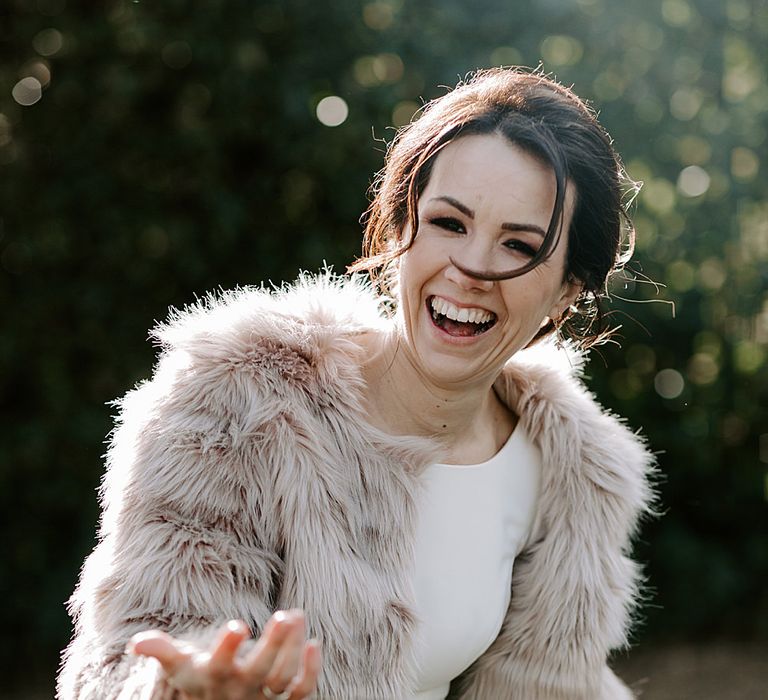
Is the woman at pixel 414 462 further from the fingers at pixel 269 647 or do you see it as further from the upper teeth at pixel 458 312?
the fingers at pixel 269 647

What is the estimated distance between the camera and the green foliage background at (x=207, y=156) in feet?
11.0

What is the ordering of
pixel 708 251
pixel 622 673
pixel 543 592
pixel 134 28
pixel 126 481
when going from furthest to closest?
pixel 622 673, pixel 708 251, pixel 134 28, pixel 543 592, pixel 126 481

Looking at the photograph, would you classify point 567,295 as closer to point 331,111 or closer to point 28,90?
point 331,111

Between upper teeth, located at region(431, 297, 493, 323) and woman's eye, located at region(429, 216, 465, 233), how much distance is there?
0.42 feet

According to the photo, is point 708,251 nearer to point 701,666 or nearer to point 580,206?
point 701,666

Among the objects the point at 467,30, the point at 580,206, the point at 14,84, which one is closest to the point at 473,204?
the point at 580,206

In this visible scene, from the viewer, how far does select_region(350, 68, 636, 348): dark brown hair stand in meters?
1.81

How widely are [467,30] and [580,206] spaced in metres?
1.79

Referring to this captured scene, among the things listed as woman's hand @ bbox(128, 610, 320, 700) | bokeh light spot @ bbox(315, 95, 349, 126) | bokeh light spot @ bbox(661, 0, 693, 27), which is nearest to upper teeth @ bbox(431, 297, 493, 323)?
woman's hand @ bbox(128, 610, 320, 700)

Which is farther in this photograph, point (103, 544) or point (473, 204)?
point (473, 204)

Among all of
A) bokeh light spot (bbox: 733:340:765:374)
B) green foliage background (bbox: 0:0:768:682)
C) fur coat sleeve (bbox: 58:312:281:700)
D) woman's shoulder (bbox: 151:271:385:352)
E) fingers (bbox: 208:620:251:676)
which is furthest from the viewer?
bokeh light spot (bbox: 733:340:765:374)

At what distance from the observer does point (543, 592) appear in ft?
6.95

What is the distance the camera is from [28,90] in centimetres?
337

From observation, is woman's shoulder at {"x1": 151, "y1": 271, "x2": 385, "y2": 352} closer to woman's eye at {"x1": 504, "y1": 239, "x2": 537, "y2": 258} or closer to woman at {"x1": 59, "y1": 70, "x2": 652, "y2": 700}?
woman at {"x1": 59, "y1": 70, "x2": 652, "y2": 700}
